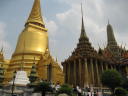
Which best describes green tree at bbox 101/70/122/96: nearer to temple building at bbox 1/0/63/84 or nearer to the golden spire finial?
temple building at bbox 1/0/63/84

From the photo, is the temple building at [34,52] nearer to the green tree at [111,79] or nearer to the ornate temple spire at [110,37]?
the green tree at [111,79]

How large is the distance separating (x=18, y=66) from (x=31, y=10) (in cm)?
1630

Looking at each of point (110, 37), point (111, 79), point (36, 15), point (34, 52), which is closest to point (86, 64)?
point (111, 79)

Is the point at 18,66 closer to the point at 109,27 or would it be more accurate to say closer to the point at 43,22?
the point at 43,22

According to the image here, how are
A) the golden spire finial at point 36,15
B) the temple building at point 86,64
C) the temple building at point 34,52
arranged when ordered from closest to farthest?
the temple building at point 34,52
the temple building at point 86,64
the golden spire finial at point 36,15

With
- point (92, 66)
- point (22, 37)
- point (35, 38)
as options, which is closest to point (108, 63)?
point (92, 66)

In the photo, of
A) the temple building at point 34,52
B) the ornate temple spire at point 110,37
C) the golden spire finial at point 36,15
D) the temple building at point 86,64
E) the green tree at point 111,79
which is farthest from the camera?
the ornate temple spire at point 110,37

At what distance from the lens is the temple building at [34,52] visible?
32875 millimetres

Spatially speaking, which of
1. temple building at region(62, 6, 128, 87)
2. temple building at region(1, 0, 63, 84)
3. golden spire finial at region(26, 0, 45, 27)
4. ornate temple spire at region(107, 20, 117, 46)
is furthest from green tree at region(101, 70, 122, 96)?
ornate temple spire at region(107, 20, 117, 46)

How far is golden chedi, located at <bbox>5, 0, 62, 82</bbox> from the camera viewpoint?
115ft

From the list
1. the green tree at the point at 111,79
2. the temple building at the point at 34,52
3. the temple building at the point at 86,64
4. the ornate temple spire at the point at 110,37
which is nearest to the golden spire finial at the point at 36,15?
the temple building at the point at 34,52

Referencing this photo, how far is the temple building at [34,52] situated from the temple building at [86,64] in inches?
206

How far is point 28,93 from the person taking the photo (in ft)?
68.8

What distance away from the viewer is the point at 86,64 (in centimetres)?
3675
